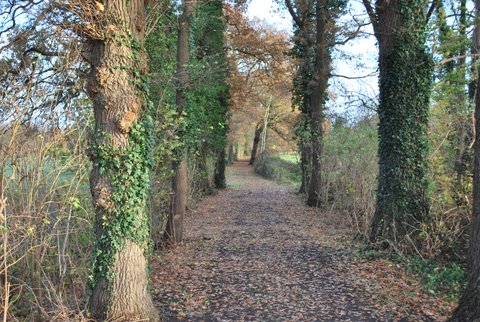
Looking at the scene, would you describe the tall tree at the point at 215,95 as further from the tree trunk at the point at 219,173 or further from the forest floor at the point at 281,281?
the forest floor at the point at 281,281

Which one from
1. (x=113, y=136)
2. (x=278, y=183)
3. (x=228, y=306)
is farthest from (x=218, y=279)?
(x=278, y=183)

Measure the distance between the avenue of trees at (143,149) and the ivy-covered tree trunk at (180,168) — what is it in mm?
32

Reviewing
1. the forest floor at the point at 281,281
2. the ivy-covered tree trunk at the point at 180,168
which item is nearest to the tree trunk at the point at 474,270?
the forest floor at the point at 281,281

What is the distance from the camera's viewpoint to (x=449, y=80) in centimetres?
1113

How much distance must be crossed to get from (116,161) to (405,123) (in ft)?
18.1

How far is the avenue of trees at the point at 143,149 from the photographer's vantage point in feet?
15.1

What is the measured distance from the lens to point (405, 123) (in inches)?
303

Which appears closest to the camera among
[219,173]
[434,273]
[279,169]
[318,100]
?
[434,273]

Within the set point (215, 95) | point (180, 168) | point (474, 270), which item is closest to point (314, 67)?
point (215, 95)

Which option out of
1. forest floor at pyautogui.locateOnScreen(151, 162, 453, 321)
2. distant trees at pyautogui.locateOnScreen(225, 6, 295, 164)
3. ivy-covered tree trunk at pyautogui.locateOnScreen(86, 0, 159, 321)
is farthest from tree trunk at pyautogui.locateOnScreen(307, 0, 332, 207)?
ivy-covered tree trunk at pyautogui.locateOnScreen(86, 0, 159, 321)

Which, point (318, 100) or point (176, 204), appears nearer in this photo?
point (176, 204)

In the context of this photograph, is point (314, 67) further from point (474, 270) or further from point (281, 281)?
point (474, 270)

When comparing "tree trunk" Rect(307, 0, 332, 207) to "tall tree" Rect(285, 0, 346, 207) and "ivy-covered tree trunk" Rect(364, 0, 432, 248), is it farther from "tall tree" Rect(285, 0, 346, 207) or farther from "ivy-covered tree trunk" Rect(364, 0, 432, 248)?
"ivy-covered tree trunk" Rect(364, 0, 432, 248)

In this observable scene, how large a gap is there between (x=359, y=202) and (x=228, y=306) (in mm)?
5906
